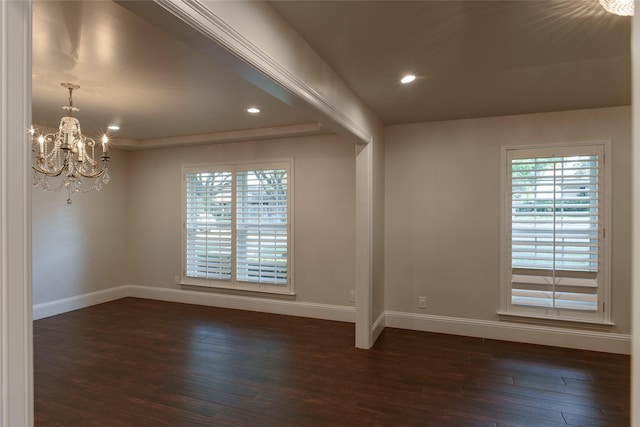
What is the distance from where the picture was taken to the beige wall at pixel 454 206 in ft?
12.0

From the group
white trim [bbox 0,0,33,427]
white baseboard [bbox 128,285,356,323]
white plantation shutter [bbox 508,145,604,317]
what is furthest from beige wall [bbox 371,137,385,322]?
white trim [bbox 0,0,33,427]

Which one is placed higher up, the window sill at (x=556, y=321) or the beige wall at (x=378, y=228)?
the beige wall at (x=378, y=228)

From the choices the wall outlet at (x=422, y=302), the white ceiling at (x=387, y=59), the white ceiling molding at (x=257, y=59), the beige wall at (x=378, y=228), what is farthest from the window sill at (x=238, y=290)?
the white ceiling molding at (x=257, y=59)

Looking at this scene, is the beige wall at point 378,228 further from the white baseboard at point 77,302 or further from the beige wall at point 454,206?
the white baseboard at point 77,302

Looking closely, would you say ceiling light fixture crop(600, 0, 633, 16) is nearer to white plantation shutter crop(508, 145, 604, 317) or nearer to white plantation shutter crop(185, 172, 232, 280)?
white plantation shutter crop(508, 145, 604, 317)

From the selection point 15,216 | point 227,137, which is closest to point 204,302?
point 227,137

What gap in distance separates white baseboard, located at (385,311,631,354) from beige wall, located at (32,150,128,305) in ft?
14.2

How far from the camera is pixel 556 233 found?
141 inches

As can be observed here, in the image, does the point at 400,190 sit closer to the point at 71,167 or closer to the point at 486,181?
the point at 486,181

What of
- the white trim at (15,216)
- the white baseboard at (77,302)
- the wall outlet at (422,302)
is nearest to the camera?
the white trim at (15,216)

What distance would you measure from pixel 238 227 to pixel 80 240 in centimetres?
234

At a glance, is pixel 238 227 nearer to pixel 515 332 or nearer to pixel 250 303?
pixel 250 303

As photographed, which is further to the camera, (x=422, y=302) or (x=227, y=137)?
(x=227, y=137)

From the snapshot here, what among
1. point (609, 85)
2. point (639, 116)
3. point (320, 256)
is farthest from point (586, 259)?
point (639, 116)
